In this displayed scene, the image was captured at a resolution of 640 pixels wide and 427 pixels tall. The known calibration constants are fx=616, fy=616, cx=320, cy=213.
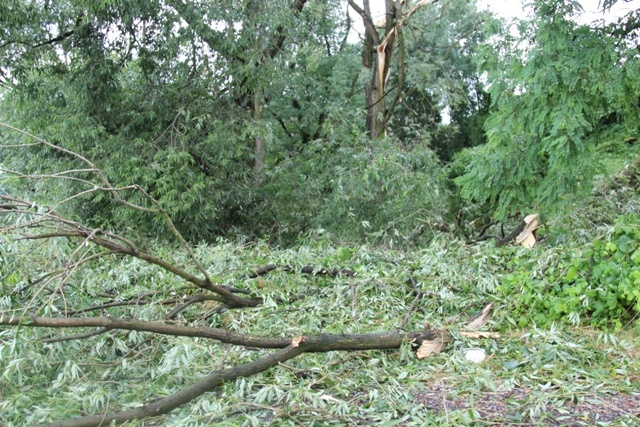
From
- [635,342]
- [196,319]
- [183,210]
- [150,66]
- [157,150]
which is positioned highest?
[150,66]

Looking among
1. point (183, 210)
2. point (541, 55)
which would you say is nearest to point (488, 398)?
point (541, 55)

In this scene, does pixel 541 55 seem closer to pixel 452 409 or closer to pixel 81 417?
pixel 452 409

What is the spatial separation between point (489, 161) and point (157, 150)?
14.1 feet

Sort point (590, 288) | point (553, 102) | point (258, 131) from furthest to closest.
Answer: point (258, 131) → point (553, 102) → point (590, 288)

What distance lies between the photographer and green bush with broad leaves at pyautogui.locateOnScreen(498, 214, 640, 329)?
12.7 ft

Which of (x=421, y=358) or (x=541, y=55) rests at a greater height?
(x=541, y=55)

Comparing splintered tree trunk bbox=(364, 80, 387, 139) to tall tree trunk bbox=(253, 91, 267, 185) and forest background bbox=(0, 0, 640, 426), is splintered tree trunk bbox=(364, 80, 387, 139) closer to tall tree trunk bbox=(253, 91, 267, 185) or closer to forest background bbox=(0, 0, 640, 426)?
forest background bbox=(0, 0, 640, 426)

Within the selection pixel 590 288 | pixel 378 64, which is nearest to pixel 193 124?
pixel 590 288

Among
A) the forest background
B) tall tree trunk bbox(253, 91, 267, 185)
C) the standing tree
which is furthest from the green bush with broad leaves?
tall tree trunk bbox(253, 91, 267, 185)

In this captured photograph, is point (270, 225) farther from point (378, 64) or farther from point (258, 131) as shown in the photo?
point (378, 64)

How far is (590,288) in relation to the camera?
4.03 metres

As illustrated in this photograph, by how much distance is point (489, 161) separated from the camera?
7.21 m

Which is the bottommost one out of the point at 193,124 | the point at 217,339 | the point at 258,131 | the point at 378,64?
the point at 217,339

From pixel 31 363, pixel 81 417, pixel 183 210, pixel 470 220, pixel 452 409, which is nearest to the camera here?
pixel 81 417
